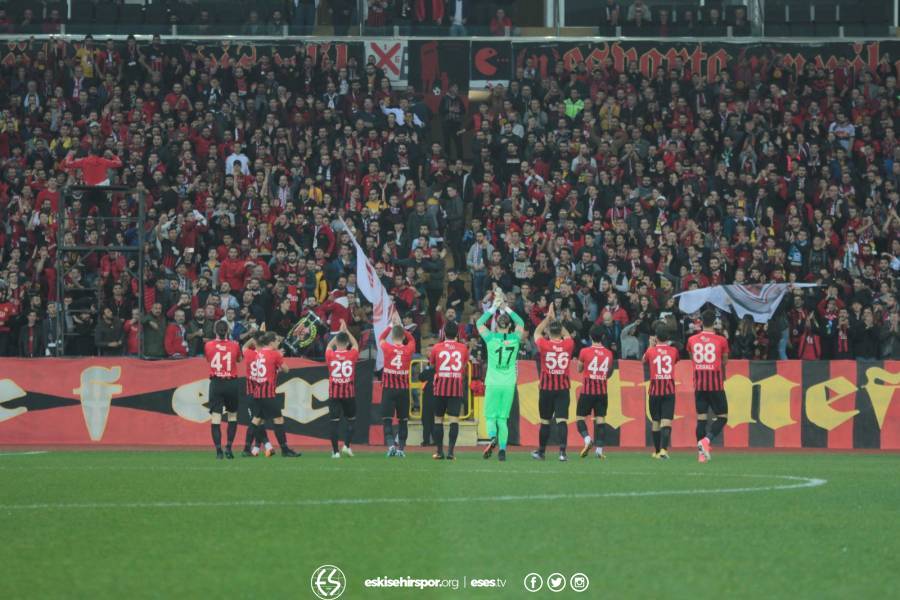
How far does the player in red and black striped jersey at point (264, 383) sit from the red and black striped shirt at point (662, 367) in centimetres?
541

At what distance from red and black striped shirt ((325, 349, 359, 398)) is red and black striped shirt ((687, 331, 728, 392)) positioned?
198 inches

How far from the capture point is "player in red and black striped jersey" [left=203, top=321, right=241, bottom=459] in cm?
2131

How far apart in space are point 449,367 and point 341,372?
1998 mm

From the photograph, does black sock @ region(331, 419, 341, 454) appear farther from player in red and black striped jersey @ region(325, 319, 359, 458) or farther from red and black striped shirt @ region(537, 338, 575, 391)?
red and black striped shirt @ region(537, 338, 575, 391)

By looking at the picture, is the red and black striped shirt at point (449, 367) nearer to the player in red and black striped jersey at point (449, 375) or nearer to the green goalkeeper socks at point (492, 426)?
the player in red and black striped jersey at point (449, 375)

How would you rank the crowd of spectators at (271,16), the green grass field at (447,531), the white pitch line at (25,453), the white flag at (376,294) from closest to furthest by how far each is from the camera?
the green grass field at (447,531), the white pitch line at (25,453), the white flag at (376,294), the crowd of spectators at (271,16)

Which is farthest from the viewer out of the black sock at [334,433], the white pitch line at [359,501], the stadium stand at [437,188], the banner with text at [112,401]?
Result: the stadium stand at [437,188]

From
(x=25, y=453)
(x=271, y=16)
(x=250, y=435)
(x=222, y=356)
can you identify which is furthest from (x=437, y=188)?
(x=25, y=453)

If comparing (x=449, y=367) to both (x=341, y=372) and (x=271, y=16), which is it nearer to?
(x=341, y=372)

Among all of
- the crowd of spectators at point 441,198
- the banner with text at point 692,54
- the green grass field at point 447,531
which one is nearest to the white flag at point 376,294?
the crowd of spectators at point 441,198

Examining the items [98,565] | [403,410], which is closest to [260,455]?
[403,410]

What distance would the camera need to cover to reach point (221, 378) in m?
21.5

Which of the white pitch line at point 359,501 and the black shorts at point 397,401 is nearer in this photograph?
the white pitch line at point 359,501

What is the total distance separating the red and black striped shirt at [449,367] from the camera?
68.5 ft
